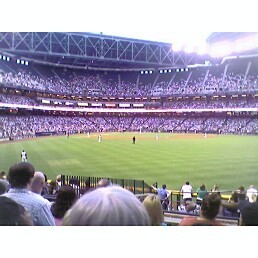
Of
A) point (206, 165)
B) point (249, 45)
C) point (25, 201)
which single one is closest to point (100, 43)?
point (249, 45)

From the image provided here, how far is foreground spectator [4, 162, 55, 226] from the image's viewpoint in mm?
3986

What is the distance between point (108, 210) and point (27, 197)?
2.63m

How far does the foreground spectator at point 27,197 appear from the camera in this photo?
13.1 feet

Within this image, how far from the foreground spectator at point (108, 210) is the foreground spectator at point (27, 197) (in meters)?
2.27

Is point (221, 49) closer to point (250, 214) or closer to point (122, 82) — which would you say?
point (122, 82)

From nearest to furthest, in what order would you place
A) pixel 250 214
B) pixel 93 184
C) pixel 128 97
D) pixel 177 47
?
pixel 250 214, pixel 93 184, pixel 177 47, pixel 128 97

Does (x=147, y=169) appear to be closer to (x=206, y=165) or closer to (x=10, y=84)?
(x=206, y=165)

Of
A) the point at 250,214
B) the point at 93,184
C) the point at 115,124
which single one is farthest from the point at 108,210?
the point at 115,124

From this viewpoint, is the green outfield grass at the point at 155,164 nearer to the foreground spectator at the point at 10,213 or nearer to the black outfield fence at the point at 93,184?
the black outfield fence at the point at 93,184

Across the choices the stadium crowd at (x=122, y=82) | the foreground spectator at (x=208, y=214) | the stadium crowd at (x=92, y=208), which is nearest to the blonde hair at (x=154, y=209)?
the stadium crowd at (x=92, y=208)

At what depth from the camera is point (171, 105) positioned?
64.9 m

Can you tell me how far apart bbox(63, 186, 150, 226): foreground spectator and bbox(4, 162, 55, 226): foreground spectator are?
2.27 metres

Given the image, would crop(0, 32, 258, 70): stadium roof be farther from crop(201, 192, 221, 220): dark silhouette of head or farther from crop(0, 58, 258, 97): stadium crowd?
crop(201, 192, 221, 220): dark silhouette of head

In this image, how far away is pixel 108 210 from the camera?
5.88 feet
